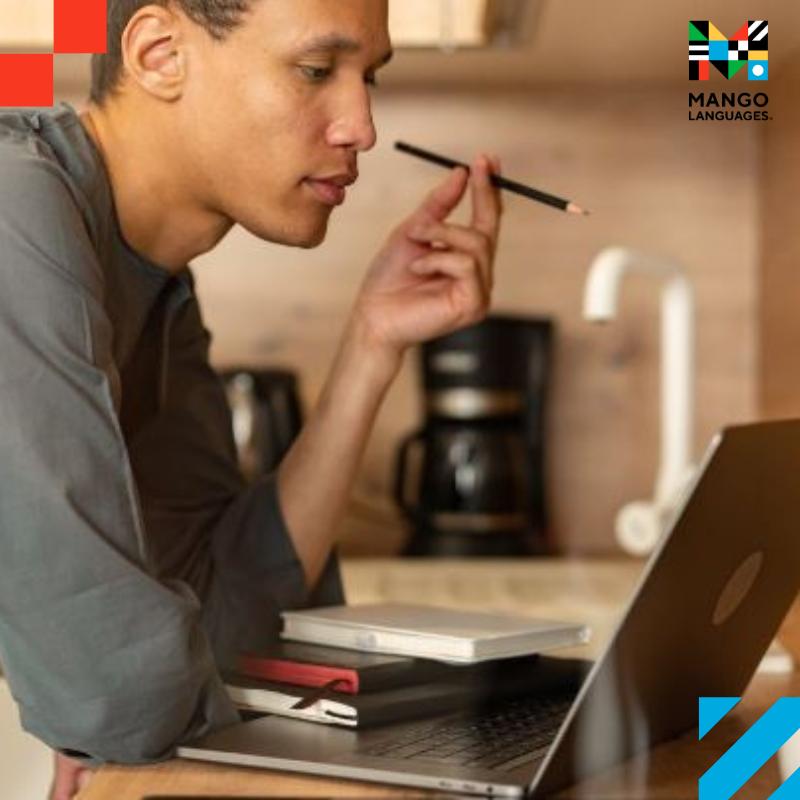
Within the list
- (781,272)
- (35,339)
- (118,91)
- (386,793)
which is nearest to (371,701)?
(386,793)

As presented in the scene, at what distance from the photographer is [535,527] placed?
180 cm

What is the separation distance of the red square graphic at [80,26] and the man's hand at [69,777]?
1.25 ft

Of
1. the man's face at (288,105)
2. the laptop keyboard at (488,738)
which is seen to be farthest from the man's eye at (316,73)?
the laptop keyboard at (488,738)

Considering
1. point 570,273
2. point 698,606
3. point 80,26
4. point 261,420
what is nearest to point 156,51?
point 80,26

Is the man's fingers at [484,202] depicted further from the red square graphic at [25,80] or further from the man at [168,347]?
the red square graphic at [25,80]

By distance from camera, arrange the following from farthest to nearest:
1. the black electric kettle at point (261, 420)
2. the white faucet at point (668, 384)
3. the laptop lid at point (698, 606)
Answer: the black electric kettle at point (261, 420) < the white faucet at point (668, 384) < the laptop lid at point (698, 606)

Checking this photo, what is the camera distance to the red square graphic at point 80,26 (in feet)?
3.18

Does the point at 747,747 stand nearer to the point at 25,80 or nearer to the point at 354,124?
the point at 354,124

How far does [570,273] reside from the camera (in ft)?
6.05

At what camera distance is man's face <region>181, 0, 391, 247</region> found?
0.84 m

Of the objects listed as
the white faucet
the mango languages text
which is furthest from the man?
the white faucet

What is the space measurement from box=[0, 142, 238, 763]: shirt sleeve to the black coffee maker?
3.35 feet

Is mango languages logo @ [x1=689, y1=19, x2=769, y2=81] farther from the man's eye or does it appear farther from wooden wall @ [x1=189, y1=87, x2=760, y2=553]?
wooden wall @ [x1=189, y1=87, x2=760, y2=553]

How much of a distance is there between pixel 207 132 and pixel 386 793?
0.36m
